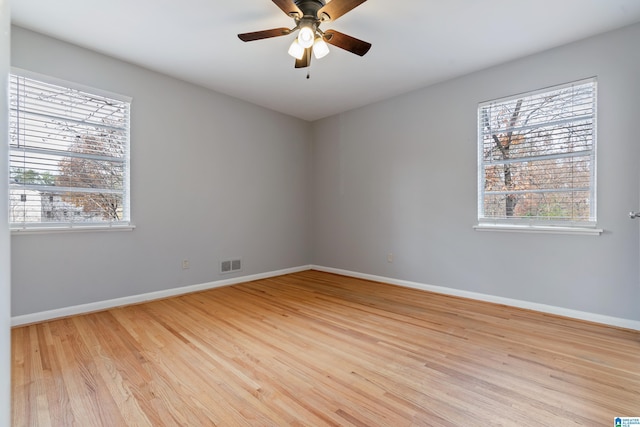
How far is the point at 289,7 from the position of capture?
2.09m

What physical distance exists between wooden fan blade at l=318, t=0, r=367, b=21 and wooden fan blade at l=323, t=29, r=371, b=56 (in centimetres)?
12

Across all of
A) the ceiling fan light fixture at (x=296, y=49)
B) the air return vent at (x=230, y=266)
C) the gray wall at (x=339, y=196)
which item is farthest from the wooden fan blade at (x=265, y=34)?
the air return vent at (x=230, y=266)

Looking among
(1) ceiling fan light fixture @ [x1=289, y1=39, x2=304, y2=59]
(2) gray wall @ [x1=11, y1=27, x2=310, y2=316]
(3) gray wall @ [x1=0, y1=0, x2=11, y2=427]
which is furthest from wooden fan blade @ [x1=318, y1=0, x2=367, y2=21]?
(2) gray wall @ [x1=11, y1=27, x2=310, y2=316]

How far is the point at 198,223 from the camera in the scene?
3859 mm

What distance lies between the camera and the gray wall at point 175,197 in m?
2.80

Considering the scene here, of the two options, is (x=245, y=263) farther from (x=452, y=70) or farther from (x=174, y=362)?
(x=452, y=70)

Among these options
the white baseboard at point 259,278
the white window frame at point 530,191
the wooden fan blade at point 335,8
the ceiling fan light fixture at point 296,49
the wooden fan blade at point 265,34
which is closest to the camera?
the wooden fan blade at point 335,8

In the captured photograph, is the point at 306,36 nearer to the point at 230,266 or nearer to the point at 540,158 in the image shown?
the point at 540,158

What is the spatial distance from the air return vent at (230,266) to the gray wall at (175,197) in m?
0.09

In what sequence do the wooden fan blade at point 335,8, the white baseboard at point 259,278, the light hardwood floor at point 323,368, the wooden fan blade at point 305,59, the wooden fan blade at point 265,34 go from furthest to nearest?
the white baseboard at point 259,278 → the wooden fan blade at point 305,59 → the wooden fan blade at point 265,34 → the wooden fan blade at point 335,8 → the light hardwood floor at point 323,368

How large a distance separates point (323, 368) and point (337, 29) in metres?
2.78

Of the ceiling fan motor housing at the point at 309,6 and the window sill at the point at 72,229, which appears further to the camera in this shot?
the window sill at the point at 72,229

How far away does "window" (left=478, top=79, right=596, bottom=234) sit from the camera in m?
2.83

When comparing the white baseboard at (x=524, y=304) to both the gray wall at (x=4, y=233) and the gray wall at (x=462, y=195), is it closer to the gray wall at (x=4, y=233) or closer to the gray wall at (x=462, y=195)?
the gray wall at (x=462, y=195)
